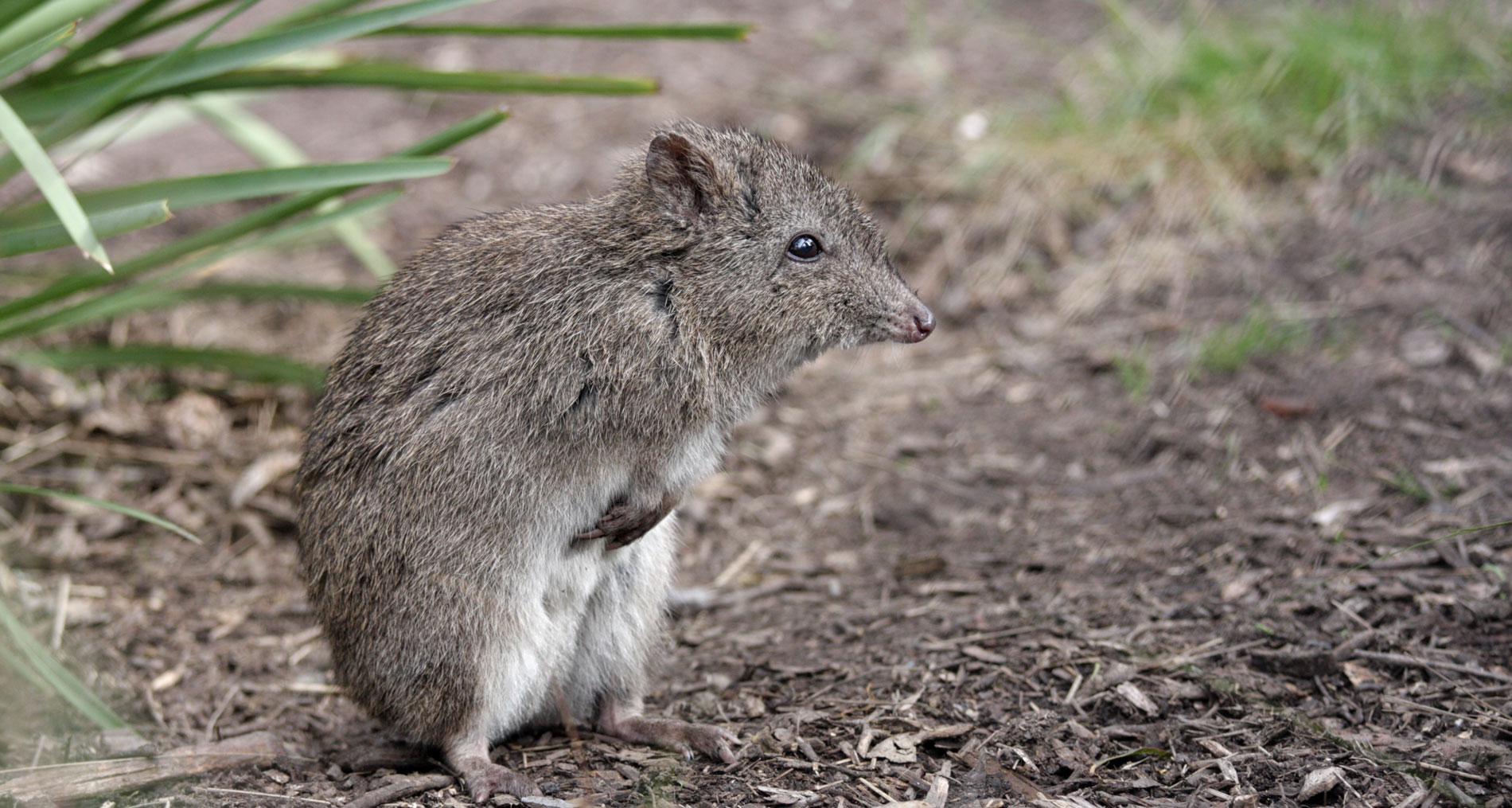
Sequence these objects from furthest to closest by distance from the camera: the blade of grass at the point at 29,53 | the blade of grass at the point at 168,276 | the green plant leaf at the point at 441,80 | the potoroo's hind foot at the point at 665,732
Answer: the green plant leaf at the point at 441,80 → the blade of grass at the point at 168,276 → the potoroo's hind foot at the point at 665,732 → the blade of grass at the point at 29,53

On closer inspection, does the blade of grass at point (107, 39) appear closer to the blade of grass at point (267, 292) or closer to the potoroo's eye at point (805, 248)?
the blade of grass at point (267, 292)

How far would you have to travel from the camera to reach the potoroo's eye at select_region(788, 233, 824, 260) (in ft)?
→ 13.0

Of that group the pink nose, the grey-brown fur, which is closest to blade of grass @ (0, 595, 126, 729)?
the grey-brown fur

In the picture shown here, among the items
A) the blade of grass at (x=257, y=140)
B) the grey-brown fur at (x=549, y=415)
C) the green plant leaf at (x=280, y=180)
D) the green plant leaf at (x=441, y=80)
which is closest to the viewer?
the grey-brown fur at (x=549, y=415)

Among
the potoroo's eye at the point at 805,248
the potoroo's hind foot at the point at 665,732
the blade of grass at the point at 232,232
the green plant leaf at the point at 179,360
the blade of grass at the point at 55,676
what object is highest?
the blade of grass at the point at 232,232

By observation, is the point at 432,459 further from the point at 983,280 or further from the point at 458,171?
the point at 458,171

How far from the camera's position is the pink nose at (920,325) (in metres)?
4.00

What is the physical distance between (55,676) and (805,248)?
2502 mm

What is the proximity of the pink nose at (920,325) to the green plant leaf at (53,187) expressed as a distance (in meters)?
2.28

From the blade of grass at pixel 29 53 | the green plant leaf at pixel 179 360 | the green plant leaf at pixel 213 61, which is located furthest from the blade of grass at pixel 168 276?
the blade of grass at pixel 29 53

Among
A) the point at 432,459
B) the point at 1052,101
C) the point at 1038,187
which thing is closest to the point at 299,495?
the point at 432,459

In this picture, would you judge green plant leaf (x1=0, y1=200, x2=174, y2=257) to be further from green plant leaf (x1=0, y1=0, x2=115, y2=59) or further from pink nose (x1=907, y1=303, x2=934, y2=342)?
pink nose (x1=907, y1=303, x2=934, y2=342)

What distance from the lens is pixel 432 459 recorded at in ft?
11.7

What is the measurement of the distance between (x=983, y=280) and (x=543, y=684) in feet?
13.2
